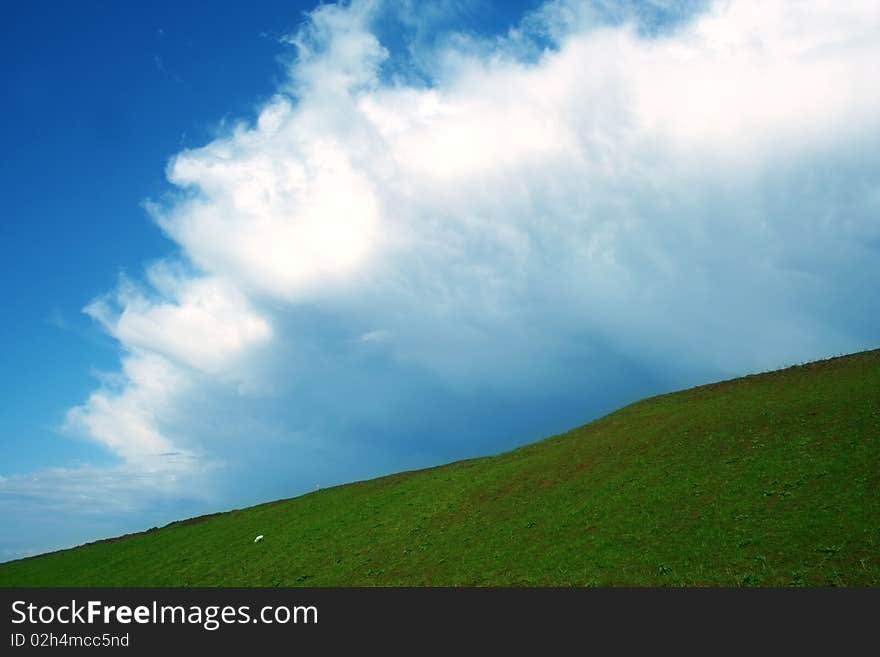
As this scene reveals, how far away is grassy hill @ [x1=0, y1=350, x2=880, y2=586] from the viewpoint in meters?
29.4

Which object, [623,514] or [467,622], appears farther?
[623,514]

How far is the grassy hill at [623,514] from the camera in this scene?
96.3 ft

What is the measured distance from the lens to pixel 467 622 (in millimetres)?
29656

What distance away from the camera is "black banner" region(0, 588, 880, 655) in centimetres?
2350

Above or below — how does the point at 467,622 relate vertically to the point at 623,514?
below

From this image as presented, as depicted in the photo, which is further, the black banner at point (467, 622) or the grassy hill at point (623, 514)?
the grassy hill at point (623, 514)

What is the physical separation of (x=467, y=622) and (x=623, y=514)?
13.6m

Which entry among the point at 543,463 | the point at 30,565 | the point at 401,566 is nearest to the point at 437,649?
the point at 401,566

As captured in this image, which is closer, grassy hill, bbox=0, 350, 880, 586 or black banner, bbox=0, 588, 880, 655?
black banner, bbox=0, 588, 880, 655

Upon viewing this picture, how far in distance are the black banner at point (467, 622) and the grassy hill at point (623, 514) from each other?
152 centimetres

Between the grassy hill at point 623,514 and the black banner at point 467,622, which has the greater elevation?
the grassy hill at point 623,514

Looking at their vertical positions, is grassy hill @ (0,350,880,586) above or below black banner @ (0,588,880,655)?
above

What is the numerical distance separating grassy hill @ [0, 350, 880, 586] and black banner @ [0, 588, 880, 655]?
1518mm

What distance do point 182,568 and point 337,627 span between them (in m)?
32.7
